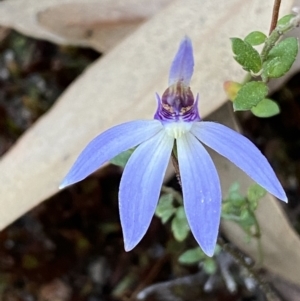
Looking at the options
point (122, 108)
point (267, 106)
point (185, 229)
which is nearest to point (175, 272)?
point (185, 229)

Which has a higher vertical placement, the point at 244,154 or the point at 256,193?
the point at 244,154

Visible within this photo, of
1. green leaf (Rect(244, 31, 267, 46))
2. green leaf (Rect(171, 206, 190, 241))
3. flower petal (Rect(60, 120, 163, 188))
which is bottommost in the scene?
green leaf (Rect(171, 206, 190, 241))

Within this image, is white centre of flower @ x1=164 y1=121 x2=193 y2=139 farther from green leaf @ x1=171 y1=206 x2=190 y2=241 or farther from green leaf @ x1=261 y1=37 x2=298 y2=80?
green leaf @ x1=171 y1=206 x2=190 y2=241

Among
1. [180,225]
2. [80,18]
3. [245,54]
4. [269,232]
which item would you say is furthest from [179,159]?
[80,18]

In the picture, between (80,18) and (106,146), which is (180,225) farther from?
(80,18)

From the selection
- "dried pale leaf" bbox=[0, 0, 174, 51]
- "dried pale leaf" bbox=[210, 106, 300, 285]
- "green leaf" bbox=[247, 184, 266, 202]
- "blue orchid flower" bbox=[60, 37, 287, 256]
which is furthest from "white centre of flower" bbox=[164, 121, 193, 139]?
"dried pale leaf" bbox=[0, 0, 174, 51]

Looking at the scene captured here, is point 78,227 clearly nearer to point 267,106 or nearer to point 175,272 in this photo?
point 175,272
